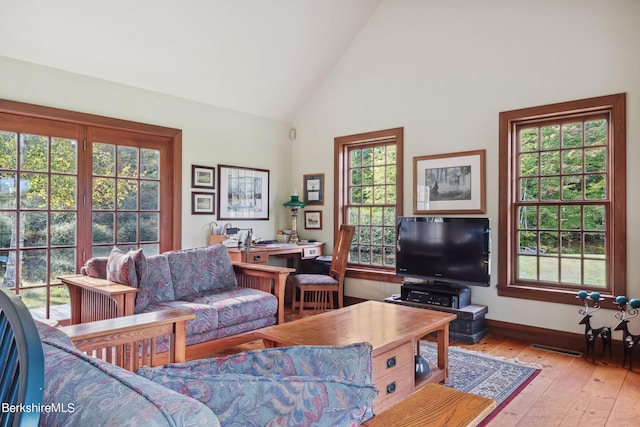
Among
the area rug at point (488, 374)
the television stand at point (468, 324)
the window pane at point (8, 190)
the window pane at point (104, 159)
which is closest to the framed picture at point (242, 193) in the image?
the window pane at point (104, 159)

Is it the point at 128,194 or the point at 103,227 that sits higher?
the point at 128,194

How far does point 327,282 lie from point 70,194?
8.95ft

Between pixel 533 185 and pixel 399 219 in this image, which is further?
pixel 399 219

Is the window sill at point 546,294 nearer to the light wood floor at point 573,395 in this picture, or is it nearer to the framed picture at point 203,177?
the light wood floor at point 573,395

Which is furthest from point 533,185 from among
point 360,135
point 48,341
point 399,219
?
point 48,341

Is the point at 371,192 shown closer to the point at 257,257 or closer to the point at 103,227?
the point at 257,257

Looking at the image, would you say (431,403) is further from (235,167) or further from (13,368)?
(235,167)

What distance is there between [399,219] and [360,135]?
1.24 metres

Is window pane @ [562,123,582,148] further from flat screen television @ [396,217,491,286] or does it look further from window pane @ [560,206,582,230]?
flat screen television @ [396,217,491,286]

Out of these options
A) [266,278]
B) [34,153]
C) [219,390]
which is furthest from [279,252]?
[219,390]

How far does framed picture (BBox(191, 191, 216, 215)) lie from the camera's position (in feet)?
15.8

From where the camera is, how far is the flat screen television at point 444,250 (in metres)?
4.00

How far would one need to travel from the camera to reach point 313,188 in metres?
5.68

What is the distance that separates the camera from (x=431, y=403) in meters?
1.21
